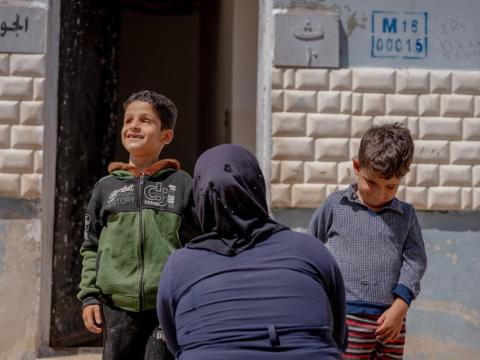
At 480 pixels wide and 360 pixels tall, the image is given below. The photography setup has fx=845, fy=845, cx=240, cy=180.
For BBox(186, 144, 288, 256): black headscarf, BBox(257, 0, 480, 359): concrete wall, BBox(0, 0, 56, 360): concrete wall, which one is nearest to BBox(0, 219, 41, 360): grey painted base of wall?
BBox(0, 0, 56, 360): concrete wall

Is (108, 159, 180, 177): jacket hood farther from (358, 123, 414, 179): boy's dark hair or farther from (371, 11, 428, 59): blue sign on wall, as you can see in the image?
(371, 11, 428, 59): blue sign on wall

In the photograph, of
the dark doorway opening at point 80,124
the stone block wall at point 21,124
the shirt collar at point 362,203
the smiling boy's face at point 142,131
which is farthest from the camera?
the dark doorway opening at point 80,124

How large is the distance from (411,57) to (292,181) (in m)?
1.11

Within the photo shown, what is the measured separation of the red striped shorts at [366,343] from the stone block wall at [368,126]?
2046 millimetres

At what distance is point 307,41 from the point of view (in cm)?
531

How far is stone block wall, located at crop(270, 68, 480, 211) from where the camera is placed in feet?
17.4

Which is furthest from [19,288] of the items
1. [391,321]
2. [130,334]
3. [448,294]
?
[391,321]

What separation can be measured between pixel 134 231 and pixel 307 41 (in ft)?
8.01

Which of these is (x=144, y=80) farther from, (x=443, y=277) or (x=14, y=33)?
(x=443, y=277)

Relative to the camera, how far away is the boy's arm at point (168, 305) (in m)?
2.34

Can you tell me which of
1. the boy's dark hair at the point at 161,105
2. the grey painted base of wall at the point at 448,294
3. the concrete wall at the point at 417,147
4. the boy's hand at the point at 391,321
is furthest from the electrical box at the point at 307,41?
the boy's hand at the point at 391,321

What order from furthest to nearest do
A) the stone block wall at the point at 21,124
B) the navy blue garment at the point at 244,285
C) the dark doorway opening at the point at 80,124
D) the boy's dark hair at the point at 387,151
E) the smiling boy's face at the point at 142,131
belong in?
the dark doorway opening at the point at 80,124 < the stone block wall at the point at 21,124 < the smiling boy's face at the point at 142,131 < the boy's dark hair at the point at 387,151 < the navy blue garment at the point at 244,285

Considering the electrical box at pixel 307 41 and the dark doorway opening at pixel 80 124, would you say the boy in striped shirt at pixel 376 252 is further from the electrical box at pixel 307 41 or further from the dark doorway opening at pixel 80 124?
the dark doorway opening at pixel 80 124

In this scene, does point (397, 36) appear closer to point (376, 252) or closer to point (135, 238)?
point (376, 252)
